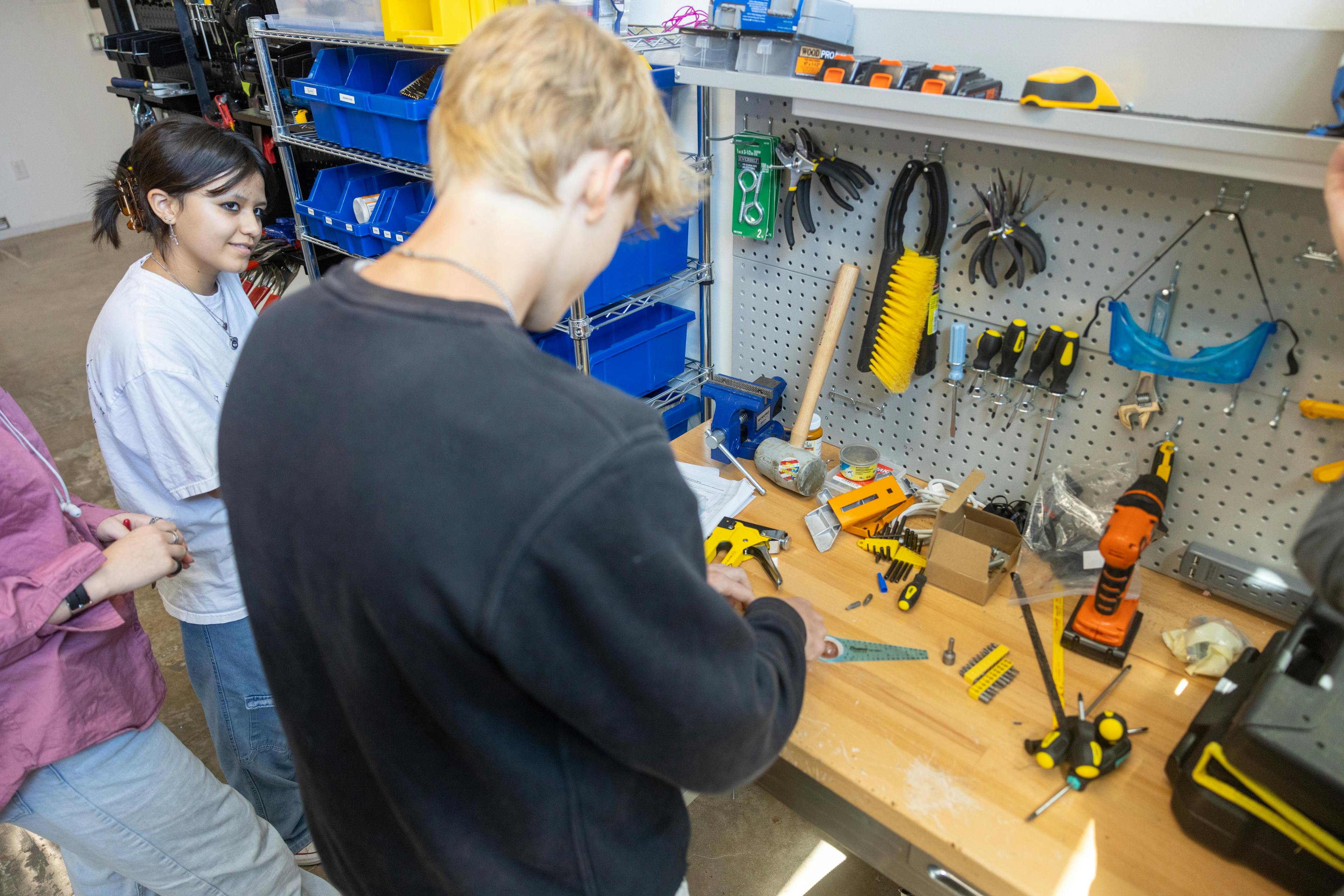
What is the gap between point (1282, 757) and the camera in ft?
2.57

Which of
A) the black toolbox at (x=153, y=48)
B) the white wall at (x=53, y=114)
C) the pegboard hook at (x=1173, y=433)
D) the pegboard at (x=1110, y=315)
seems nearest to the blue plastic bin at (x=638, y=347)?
the pegboard at (x=1110, y=315)

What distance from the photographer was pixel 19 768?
3.33 ft

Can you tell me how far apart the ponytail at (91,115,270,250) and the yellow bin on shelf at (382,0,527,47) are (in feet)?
1.41

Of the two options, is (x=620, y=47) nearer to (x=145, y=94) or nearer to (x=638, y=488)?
(x=638, y=488)

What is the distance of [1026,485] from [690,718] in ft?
3.45

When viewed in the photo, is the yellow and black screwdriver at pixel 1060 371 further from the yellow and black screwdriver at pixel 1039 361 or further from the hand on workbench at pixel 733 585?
the hand on workbench at pixel 733 585

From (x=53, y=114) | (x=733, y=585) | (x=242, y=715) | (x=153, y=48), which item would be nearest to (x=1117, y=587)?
(x=733, y=585)

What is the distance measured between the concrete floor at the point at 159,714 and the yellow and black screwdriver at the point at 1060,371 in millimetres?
910

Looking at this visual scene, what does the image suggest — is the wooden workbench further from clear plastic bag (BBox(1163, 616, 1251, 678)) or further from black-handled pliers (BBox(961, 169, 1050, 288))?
black-handled pliers (BBox(961, 169, 1050, 288))

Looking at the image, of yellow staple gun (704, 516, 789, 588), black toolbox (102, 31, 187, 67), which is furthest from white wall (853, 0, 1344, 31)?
black toolbox (102, 31, 187, 67)

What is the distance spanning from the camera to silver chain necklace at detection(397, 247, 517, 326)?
61 centimetres

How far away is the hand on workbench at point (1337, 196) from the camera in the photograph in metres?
0.82

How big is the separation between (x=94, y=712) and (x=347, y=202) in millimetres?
1534

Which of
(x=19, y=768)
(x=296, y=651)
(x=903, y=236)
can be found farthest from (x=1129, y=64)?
(x=19, y=768)
